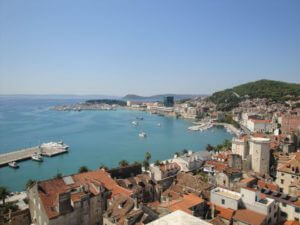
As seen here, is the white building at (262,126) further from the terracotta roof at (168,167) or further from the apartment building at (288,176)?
the terracotta roof at (168,167)

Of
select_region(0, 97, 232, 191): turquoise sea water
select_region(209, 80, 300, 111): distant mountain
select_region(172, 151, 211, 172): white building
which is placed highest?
select_region(209, 80, 300, 111): distant mountain

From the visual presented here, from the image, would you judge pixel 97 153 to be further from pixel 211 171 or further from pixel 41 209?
pixel 41 209

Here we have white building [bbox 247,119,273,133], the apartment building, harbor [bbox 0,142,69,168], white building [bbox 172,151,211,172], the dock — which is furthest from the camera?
white building [bbox 247,119,273,133]

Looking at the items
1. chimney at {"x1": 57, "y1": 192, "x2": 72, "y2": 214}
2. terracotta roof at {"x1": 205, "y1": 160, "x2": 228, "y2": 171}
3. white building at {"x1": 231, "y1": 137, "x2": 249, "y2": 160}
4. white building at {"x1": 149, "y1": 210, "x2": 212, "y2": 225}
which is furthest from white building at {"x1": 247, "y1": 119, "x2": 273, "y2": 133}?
white building at {"x1": 149, "y1": 210, "x2": 212, "y2": 225}

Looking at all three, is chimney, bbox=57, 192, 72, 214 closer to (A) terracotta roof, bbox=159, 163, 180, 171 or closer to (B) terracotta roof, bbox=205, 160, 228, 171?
(A) terracotta roof, bbox=159, 163, 180, 171

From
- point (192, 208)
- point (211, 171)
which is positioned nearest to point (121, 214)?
point (192, 208)

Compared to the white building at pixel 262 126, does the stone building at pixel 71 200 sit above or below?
above

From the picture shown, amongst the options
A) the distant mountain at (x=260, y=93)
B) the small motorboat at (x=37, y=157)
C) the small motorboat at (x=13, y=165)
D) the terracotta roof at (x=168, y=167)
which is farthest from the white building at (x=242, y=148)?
the distant mountain at (x=260, y=93)
